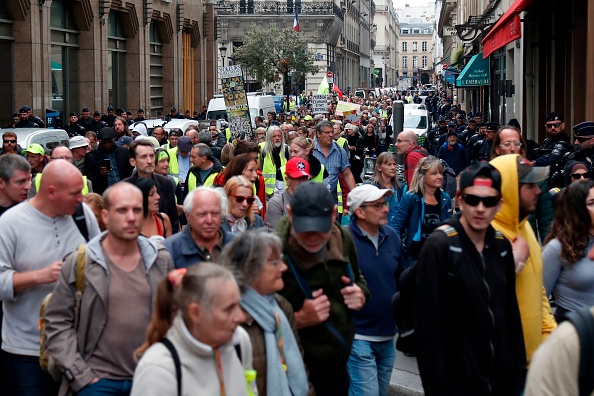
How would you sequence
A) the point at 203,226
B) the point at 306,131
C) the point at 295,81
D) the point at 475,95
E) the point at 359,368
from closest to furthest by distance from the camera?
the point at 203,226, the point at 359,368, the point at 306,131, the point at 475,95, the point at 295,81

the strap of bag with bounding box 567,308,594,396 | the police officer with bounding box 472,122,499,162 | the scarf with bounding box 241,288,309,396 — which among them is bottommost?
the scarf with bounding box 241,288,309,396

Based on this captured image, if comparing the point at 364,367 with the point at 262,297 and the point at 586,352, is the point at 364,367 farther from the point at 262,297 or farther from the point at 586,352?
the point at 586,352

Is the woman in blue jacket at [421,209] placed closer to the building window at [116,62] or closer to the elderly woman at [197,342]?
the elderly woman at [197,342]

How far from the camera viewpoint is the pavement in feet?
25.4

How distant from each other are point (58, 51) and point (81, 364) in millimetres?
26947

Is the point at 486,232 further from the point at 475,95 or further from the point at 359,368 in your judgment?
the point at 475,95

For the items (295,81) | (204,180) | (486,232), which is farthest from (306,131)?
(295,81)

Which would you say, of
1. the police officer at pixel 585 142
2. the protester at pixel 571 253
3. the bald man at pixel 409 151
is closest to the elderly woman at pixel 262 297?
the protester at pixel 571 253

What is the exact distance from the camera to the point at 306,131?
1842 cm

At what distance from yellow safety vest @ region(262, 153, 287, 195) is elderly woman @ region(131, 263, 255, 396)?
7.73 metres

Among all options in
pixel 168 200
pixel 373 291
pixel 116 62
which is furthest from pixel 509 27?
pixel 116 62

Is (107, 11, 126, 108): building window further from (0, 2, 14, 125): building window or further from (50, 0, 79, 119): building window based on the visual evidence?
(0, 2, 14, 125): building window

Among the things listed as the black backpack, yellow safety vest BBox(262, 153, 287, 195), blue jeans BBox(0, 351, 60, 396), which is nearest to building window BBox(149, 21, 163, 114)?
yellow safety vest BBox(262, 153, 287, 195)

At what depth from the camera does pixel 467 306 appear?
4637 millimetres
